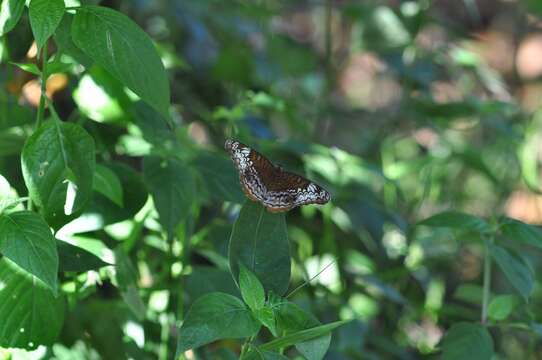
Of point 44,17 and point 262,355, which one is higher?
point 44,17

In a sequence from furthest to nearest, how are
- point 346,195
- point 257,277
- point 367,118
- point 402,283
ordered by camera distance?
1. point 367,118
2. point 402,283
3. point 346,195
4. point 257,277

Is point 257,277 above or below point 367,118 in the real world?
above

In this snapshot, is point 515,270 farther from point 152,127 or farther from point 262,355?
point 152,127

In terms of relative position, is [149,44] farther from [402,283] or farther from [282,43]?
[282,43]

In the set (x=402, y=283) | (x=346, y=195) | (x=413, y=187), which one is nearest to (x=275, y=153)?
(x=346, y=195)

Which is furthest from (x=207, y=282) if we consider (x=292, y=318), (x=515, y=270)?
(x=515, y=270)
